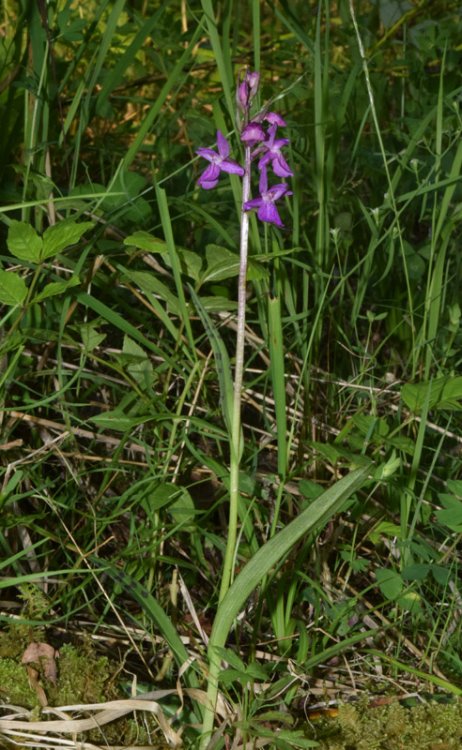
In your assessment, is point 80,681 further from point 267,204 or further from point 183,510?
point 267,204

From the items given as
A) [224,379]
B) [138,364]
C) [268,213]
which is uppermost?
[268,213]

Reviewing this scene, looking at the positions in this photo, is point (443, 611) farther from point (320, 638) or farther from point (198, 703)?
point (198, 703)

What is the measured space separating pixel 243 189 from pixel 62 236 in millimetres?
398

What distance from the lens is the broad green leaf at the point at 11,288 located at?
5.07ft

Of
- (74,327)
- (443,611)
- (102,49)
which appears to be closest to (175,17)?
(102,49)

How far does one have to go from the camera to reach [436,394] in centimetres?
164

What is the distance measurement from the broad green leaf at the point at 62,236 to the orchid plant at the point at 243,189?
273 mm

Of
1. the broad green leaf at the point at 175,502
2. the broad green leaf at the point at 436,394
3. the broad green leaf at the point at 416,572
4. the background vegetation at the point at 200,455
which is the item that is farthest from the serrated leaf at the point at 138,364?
the broad green leaf at the point at 416,572

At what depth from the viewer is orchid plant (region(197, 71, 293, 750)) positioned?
127cm

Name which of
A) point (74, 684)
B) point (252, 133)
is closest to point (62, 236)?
point (252, 133)

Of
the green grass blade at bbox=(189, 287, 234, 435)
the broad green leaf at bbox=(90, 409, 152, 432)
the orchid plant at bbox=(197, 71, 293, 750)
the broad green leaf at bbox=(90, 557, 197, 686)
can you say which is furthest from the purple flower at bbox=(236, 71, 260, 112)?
the broad green leaf at bbox=(90, 557, 197, 686)

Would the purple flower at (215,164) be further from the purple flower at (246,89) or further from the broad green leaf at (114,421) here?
the broad green leaf at (114,421)

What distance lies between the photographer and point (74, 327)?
1.80 meters

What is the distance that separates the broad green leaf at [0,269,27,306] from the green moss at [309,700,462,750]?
34.0 inches
